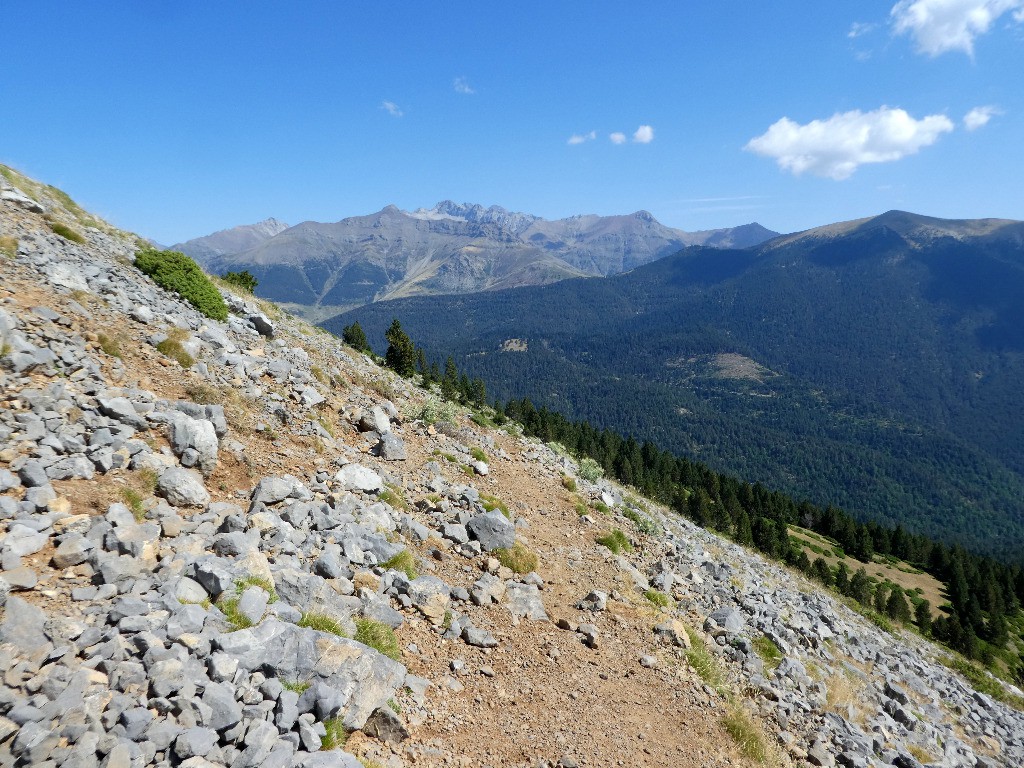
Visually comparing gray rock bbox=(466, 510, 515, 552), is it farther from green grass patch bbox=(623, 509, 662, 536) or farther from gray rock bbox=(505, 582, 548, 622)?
green grass patch bbox=(623, 509, 662, 536)

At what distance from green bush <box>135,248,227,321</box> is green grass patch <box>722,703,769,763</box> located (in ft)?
71.5

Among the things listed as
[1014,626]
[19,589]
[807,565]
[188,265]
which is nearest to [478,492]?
[19,589]

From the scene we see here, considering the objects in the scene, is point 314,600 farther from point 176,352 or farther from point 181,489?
point 176,352

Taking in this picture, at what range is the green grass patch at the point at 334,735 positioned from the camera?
6.73 meters

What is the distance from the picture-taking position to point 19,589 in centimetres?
657

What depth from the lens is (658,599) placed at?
49.3ft

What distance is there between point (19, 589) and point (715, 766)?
11.7m

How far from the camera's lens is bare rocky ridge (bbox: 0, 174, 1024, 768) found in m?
6.16

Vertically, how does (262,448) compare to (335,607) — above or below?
above

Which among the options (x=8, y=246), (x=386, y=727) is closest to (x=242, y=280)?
(x=8, y=246)

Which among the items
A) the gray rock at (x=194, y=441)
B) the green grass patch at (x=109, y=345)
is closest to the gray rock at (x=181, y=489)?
the gray rock at (x=194, y=441)

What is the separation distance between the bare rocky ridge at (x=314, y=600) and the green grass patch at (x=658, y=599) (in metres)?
0.29

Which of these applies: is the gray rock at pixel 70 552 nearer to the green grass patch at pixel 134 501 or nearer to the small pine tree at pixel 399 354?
the green grass patch at pixel 134 501

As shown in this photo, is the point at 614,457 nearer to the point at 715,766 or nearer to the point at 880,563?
the point at 880,563
